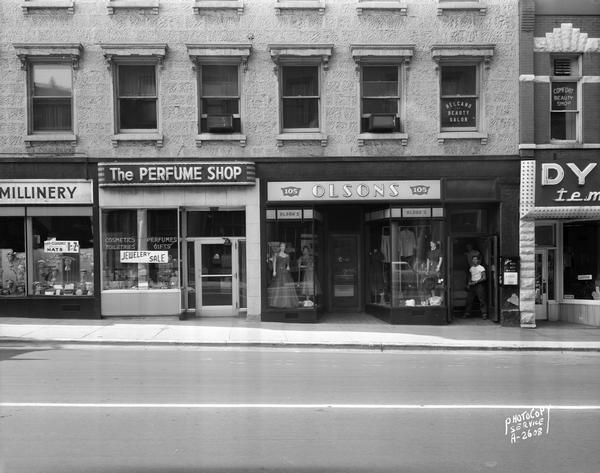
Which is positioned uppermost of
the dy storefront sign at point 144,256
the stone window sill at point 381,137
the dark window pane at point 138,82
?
the dark window pane at point 138,82

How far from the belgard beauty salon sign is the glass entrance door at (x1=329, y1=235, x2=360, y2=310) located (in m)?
5.18

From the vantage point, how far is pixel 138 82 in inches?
623

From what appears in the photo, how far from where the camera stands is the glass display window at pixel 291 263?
15.9 meters

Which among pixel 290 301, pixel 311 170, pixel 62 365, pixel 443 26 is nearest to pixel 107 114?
pixel 311 170

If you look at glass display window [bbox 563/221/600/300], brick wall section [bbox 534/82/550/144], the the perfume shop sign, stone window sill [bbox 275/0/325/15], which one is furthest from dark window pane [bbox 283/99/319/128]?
glass display window [bbox 563/221/600/300]

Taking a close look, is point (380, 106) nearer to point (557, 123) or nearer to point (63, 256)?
point (557, 123)

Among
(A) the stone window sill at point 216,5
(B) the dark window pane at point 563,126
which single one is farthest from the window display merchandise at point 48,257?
(B) the dark window pane at point 563,126

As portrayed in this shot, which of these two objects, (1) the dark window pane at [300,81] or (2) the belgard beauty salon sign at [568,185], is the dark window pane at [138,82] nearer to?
(1) the dark window pane at [300,81]

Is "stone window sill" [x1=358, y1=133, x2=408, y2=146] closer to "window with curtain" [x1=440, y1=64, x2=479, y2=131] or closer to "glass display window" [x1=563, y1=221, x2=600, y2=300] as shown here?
"window with curtain" [x1=440, y1=64, x2=479, y2=131]

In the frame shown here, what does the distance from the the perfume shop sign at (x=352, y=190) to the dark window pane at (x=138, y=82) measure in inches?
154

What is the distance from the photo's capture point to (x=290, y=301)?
15.9 meters

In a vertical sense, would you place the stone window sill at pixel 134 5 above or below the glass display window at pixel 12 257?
above

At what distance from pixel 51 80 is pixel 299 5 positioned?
656 centimetres

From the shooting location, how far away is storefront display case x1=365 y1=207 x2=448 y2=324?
15.8m
